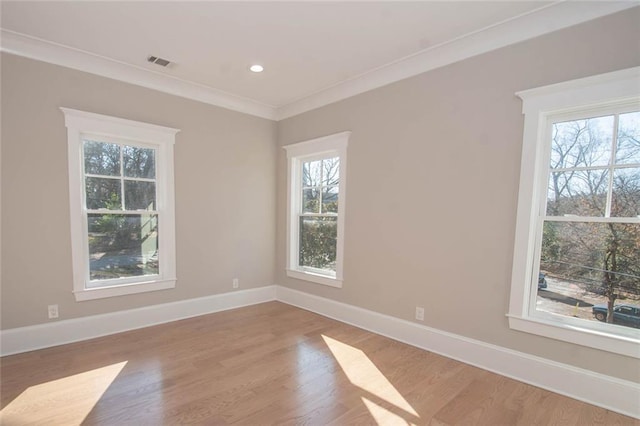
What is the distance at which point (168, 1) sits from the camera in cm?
214

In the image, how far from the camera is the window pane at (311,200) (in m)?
4.13

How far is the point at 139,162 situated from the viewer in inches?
134

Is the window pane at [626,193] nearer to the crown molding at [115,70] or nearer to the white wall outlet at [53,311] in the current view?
the crown molding at [115,70]

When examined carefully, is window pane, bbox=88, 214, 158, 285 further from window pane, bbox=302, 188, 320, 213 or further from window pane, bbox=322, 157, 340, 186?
window pane, bbox=322, 157, 340, 186

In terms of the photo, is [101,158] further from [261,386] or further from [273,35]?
[261,386]

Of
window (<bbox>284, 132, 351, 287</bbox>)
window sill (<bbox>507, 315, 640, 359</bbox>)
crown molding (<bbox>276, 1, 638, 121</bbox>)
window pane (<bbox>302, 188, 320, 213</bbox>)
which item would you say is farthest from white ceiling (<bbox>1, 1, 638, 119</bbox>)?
window sill (<bbox>507, 315, 640, 359</bbox>)

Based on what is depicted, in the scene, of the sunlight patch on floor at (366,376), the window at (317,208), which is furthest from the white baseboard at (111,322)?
the sunlight patch on floor at (366,376)

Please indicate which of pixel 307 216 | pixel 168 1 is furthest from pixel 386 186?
pixel 168 1

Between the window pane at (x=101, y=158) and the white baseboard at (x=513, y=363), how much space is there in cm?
299

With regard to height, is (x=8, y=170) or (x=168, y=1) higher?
(x=168, y=1)

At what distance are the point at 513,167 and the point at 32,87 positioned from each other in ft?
13.8

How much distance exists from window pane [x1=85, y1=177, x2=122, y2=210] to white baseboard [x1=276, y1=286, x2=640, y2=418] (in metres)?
2.79

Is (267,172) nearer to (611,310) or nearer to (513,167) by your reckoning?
(513,167)

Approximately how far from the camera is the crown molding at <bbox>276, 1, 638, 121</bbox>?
2.07 meters
